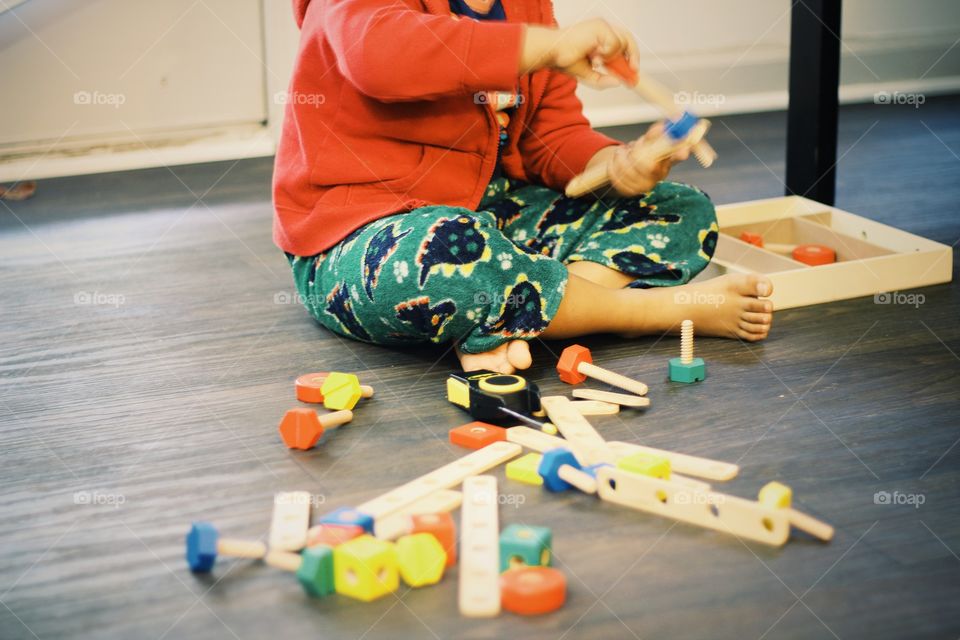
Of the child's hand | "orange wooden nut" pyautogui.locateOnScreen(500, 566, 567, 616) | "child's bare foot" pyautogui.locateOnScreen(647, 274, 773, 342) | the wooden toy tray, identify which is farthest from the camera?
the wooden toy tray

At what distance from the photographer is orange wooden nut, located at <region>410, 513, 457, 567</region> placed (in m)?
0.74

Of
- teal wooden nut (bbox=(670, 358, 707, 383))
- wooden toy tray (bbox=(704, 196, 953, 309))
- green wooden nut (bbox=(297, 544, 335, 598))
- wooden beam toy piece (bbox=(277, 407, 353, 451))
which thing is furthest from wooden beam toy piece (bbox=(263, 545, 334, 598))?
wooden toy tray (bbox=(704, 196, 953, 309))

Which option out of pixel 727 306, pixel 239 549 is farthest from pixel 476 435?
pixel 727 306

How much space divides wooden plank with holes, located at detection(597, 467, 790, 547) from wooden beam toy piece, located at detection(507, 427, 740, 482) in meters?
0.05

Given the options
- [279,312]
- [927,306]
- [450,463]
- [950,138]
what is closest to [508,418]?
[450,463]

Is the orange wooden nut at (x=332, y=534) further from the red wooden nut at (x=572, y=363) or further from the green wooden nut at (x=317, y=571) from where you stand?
the red wooden nut at (x=572, y=363)

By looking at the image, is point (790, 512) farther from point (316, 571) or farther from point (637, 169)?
point (637, 169)

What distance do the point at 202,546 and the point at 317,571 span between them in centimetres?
9

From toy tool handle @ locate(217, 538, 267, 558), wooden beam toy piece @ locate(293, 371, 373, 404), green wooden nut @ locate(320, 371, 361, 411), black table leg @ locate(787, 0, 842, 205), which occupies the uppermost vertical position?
black table leg @ locate(787, 0, 842, 205)

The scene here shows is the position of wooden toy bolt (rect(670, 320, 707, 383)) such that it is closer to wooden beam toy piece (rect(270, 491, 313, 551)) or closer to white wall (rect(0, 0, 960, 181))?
wooden beam toy piece (rect(270, 491, 313, 551))

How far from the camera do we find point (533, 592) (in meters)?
0.67

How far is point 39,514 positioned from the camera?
0.84m

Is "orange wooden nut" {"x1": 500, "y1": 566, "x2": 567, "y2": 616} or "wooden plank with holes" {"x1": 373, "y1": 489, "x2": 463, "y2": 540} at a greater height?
"orange wooden nut" {"x1": 500, "y1": 566, "x2": 567, "y2": 616}

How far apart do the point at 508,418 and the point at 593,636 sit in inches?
13.3
